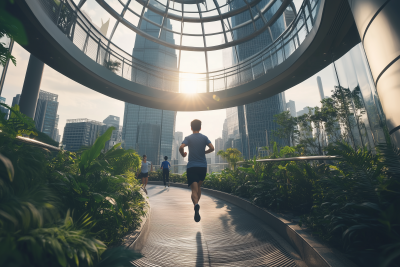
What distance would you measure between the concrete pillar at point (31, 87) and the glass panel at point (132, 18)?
22.6 feet

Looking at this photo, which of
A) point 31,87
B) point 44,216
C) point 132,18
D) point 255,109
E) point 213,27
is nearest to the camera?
point 44,216

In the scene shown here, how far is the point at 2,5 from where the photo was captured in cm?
116

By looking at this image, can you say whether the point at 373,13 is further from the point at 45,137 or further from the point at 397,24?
the point at 45,137

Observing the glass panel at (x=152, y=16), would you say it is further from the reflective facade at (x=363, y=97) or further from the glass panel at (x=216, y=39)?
the reflective facade at (x=363, y=97)

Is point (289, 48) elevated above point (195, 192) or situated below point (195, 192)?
above

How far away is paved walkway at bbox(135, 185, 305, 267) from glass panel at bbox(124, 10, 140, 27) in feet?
50.6

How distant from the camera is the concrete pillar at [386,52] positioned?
2479mm

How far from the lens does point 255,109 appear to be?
6638 cm

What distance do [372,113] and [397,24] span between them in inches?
213

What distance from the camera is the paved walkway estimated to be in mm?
2283

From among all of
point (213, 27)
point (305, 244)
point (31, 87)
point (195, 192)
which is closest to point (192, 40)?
point (213, 27)

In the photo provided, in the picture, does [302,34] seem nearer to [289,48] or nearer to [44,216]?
[289,48]

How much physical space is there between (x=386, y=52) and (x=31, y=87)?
15422 millimetres

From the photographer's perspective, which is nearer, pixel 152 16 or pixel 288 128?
pixel 152 16
